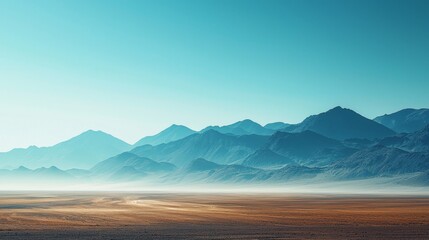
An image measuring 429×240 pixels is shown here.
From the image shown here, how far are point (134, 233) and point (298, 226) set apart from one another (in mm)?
13772

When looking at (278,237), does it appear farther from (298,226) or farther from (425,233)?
(425,233)

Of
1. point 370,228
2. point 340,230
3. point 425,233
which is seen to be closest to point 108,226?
point 340,230

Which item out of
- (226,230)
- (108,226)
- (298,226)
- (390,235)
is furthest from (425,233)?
(108,226)

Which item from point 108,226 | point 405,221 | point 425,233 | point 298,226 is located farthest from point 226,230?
point 405,221

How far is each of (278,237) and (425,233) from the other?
10.7 m

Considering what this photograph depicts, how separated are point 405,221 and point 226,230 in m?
17.6

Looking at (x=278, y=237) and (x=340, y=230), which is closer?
(x=278, y=237)

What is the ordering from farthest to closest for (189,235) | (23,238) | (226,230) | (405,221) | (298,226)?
(405,221), (298,226), (226,230), (189,235), (23,238)

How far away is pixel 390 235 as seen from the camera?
34.9 m

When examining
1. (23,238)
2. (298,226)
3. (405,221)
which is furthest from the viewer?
(405,221)

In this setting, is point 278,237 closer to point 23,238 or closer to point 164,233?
point 164,233

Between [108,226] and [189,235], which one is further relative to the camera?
[108,226]

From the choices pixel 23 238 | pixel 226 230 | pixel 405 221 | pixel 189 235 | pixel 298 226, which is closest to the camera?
pixel 23 238

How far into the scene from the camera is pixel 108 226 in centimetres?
4119
